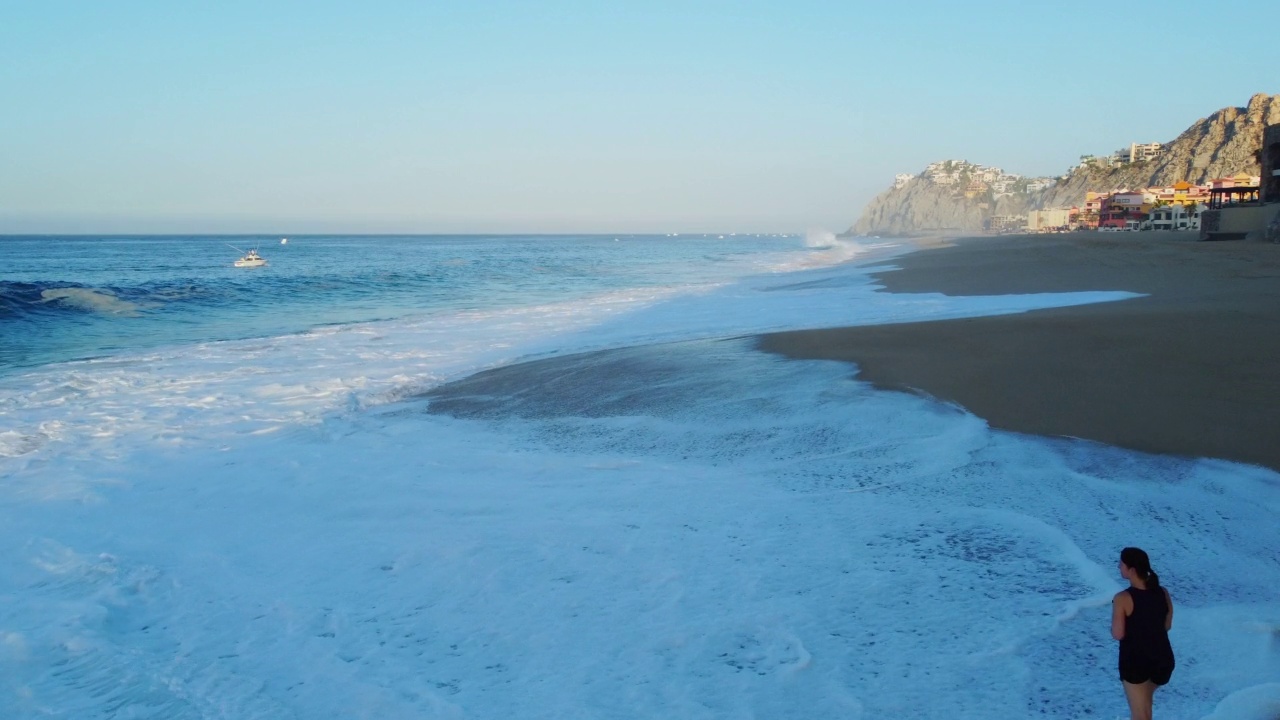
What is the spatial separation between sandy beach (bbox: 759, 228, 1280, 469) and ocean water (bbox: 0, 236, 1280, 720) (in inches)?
19.5

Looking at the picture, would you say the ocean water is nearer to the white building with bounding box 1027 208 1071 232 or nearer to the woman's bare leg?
the woman's bare leg

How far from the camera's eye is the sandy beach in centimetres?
635

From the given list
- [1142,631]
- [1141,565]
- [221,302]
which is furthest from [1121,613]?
[221,302]

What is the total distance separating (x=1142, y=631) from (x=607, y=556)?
2550 millimetres

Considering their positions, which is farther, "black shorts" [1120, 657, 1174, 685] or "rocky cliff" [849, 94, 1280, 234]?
"rocky cliff" [849, 94, 1280, 234]

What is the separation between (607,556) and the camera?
4.56m

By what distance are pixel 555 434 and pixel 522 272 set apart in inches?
1364

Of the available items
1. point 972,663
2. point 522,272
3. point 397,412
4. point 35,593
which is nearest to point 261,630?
point 35,593

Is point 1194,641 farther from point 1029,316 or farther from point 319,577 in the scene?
point 1029,316

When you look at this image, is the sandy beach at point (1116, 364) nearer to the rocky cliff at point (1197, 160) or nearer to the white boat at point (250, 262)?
the white boat at point (250, 262)

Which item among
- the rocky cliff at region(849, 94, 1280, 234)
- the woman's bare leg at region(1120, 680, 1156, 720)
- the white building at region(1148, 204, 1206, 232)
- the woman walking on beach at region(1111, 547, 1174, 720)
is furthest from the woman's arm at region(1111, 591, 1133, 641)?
the rocky cliff at region(849, 94, 1280, 234)

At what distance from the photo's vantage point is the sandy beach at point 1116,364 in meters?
6.35

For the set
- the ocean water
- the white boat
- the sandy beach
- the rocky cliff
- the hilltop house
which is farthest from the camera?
the rocky cliff

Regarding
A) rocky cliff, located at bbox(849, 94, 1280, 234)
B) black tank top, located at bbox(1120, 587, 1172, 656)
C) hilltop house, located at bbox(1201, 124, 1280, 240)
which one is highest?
rocky cliff, located at bbox(849, 94, 1280, 234)
